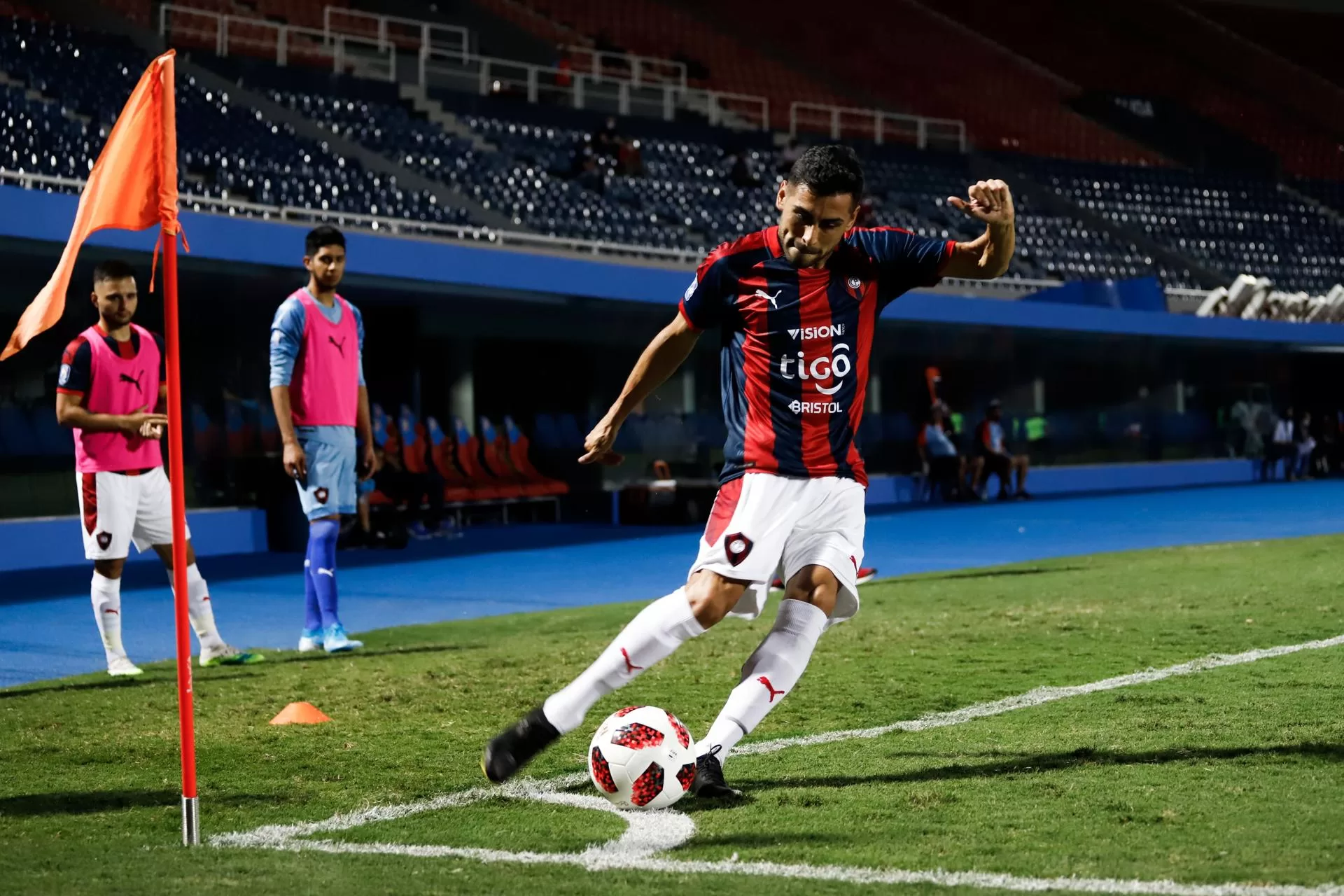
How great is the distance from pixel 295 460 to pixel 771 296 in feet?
12.4

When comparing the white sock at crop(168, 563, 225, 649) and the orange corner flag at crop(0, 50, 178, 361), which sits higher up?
the orange corner flag at crop(0, 50, 178, 361)

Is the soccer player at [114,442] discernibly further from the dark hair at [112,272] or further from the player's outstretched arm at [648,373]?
the player's outstretched arm at [648,373]

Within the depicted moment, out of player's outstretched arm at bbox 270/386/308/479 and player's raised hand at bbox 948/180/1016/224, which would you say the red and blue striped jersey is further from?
player's outstretched arm at bbox 270/386/308/479

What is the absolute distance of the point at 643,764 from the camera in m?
4.37

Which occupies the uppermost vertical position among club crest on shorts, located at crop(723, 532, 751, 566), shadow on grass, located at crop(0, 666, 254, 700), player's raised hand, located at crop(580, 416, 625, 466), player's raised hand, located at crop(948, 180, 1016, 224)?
player's raised hand, located at crop(948, 180, 1016, 224)

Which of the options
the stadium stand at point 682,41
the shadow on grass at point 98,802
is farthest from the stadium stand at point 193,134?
the shadow on grass at point 98,802

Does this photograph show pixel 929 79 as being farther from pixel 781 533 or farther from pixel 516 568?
pixel 781 533

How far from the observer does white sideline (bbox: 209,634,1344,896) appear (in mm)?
3434

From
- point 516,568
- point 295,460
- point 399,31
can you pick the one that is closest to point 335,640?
point 295,460

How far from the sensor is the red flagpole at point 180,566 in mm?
4070

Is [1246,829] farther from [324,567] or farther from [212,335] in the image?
[212,335]

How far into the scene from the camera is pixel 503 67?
33.5m

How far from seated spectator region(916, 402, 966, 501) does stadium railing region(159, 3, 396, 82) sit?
450 inches

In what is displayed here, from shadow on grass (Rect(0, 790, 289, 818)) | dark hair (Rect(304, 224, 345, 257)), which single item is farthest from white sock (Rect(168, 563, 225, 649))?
shadow on grass (Rect(0, 790, 289, 818))
